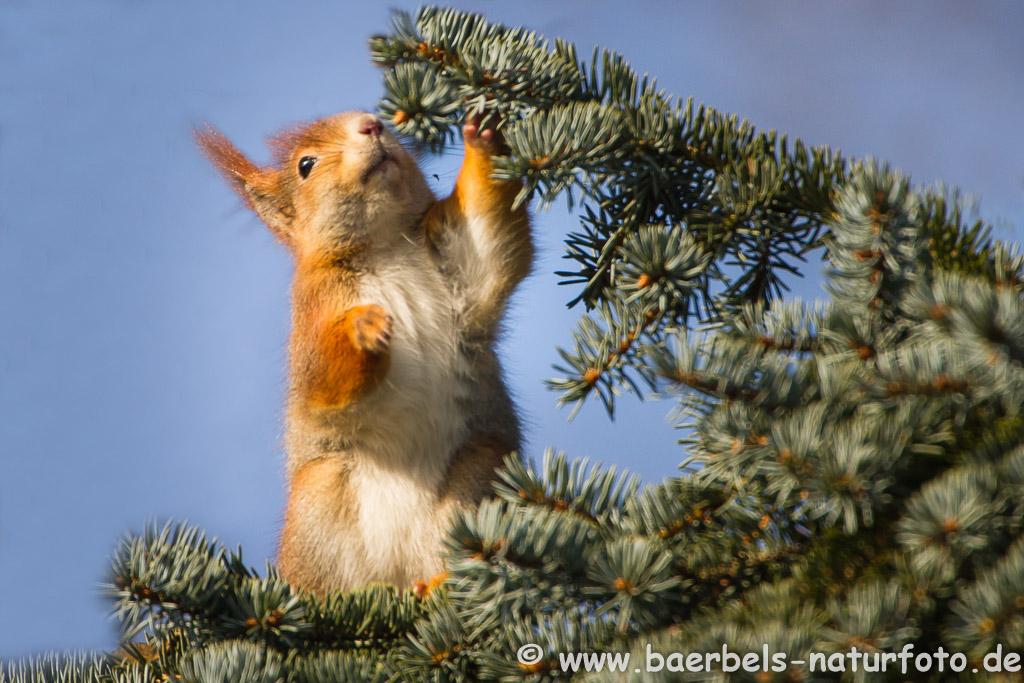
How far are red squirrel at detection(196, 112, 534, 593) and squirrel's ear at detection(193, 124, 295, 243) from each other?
0.15 meters

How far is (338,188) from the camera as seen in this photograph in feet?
7.61

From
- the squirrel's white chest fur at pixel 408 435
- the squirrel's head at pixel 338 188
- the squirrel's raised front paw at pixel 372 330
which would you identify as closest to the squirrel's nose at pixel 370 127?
the squirrel's head at pixel 338 188

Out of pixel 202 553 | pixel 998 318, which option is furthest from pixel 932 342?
pixel 202 553

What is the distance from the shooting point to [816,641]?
0.82 meters

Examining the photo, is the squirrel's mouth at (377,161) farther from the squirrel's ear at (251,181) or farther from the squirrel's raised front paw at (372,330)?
the squirrel's raised front paw at (372,330)

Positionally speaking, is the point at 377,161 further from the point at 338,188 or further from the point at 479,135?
the point at 479,135

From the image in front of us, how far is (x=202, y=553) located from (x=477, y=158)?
1.15m

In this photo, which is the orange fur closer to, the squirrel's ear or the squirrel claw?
the squirrel claw

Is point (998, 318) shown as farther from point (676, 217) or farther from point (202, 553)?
point (202, 553)

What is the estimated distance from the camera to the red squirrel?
204cm

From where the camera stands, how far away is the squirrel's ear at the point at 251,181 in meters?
2.54

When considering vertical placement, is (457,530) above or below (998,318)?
below

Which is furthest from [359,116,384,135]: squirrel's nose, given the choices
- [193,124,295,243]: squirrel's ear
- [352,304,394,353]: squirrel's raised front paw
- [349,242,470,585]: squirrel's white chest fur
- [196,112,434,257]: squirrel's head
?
[352,304,394,353]: squirrel's raised front paw

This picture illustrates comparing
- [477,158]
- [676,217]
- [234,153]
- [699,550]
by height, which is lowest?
[699,550]
